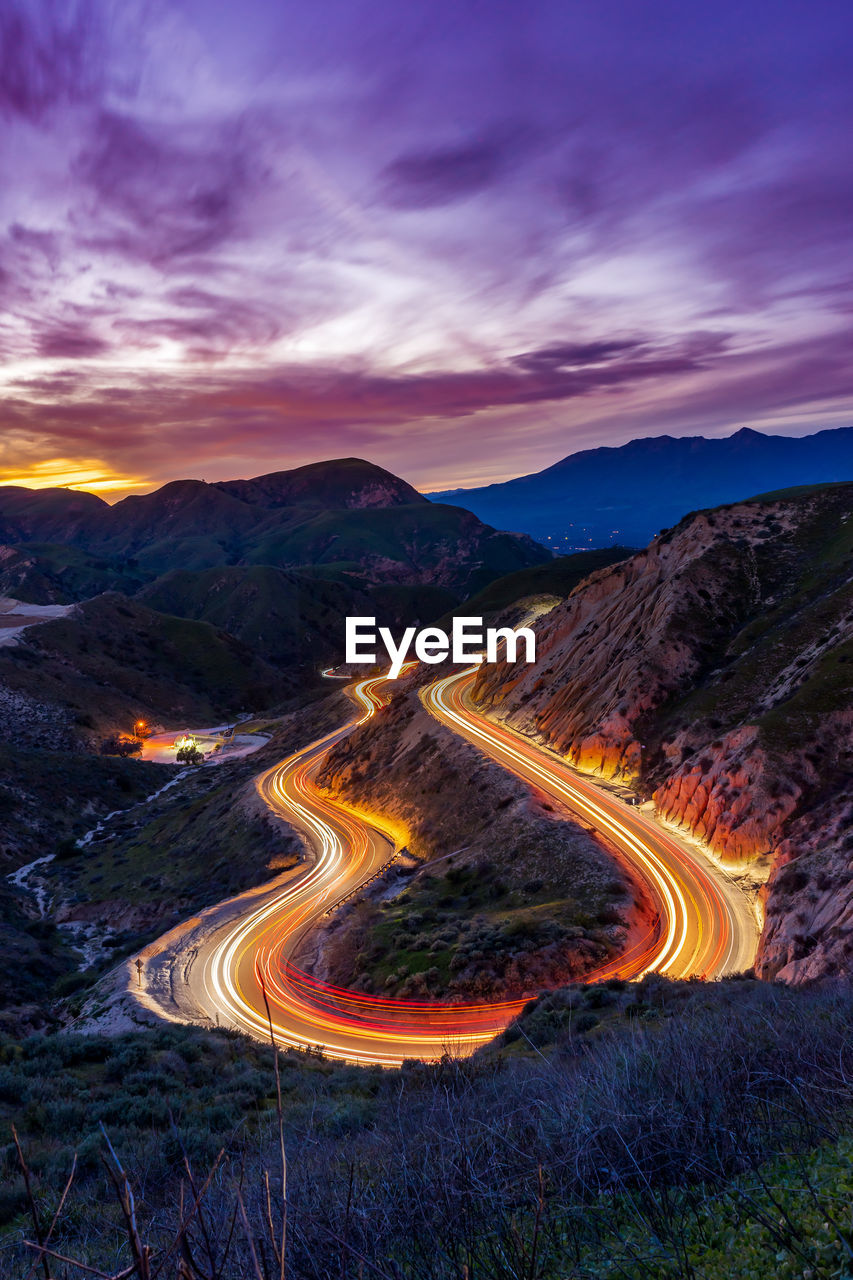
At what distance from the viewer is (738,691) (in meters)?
41.7

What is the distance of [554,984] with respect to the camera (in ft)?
84.7

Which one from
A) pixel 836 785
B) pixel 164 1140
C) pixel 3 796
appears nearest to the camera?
pixel 164 1140

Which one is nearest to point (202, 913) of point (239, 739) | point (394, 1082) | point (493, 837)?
point (493, 837)

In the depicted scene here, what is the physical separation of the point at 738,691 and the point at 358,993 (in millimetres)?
28949

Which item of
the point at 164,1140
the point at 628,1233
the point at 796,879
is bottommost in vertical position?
the point at 796,879

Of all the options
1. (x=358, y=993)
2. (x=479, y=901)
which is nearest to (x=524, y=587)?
(x=479, y=901)

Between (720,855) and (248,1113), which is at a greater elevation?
(248,1113)

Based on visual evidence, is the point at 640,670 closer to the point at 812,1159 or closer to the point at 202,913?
the point at 202,913

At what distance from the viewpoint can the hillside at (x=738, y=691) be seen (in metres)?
27.8

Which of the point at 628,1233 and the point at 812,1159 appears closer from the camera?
the point at 628,1233

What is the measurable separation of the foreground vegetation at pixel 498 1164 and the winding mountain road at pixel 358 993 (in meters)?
4.89

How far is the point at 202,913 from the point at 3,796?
3648 cm

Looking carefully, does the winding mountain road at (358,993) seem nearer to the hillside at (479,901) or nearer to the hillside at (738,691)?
the hillside at (479,901)

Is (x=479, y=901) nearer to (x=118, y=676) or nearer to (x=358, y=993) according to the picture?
(x=358, y=993)
